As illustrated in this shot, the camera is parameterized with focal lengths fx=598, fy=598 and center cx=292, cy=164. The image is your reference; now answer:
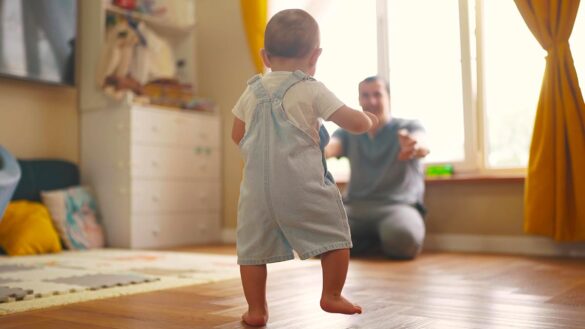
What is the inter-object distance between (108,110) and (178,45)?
82 cm

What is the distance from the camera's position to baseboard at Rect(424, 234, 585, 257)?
284 centimetres

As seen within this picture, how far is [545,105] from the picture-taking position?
2.75 metres

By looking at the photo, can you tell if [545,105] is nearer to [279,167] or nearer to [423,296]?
[423,296]

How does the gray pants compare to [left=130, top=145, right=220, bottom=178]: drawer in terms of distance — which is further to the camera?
[left=130, top=145, right=220, bottom=178]: drawer

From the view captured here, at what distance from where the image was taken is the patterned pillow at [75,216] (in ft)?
A: 10.8

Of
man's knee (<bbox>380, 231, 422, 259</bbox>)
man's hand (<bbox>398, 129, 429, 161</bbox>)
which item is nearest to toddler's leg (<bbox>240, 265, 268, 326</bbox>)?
man's knee (<bbox>380, 231, 422, 259</bbox>)

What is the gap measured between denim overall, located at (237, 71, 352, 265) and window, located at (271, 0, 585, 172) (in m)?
2.10

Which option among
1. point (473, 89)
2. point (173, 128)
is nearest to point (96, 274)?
point (173, 128)

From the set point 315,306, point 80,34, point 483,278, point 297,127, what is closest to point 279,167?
point 297,127

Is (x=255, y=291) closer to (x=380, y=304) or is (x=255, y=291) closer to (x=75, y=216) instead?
(x=380, y=304)

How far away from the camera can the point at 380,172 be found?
3.05 meters

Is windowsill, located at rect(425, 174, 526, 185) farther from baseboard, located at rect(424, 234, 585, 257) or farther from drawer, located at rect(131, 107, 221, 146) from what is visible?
drawer, located at rect(131, 107, 221, 146)

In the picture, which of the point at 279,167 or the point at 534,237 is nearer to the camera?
the point at 279,167

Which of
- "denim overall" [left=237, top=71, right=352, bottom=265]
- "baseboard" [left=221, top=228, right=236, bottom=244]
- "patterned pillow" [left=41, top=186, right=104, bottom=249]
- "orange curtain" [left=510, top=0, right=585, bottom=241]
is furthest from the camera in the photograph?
"baseboard" [left=221, top=228, right=236, bottom=244]
